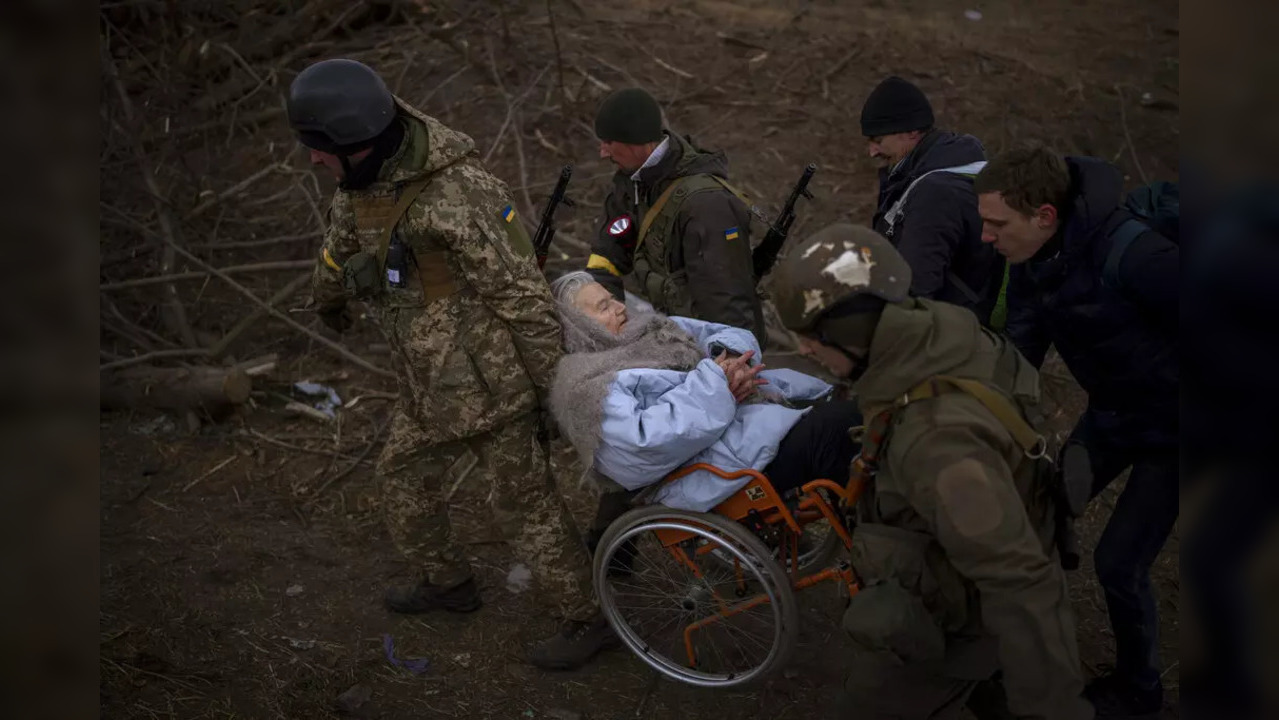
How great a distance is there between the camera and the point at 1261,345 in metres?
1.13

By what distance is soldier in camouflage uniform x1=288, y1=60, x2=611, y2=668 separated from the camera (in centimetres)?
350

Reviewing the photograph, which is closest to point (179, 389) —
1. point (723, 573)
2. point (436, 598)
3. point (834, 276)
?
point (436, 598)

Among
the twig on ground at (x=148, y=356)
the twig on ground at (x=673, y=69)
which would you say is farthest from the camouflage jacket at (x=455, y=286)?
the twig on ground at (x=673, y=69)

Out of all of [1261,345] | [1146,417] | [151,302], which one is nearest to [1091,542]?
[1146,417]

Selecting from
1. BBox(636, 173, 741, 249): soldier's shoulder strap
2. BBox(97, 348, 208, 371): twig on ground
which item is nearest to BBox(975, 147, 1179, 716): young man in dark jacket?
BBox(636, 173, 741, 249): soldier's shoulder strap

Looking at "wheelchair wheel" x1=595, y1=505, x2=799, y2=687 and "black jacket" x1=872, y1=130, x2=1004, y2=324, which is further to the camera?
"black jacket" x1=872, y1=130, x2=1004, y2=324

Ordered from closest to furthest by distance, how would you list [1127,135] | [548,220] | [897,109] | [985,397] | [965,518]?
1. [965,518]
2. [985,397]
3. [897,109]
4. [548,220]
5. [1127,135]

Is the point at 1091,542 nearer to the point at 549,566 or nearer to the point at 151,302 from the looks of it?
the point at 549,566

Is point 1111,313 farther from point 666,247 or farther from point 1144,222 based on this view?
point 666,247

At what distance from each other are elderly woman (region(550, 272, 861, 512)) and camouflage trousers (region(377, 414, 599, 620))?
1.18 ft

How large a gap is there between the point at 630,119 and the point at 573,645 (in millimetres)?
2232

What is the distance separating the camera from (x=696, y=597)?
12.5 feet

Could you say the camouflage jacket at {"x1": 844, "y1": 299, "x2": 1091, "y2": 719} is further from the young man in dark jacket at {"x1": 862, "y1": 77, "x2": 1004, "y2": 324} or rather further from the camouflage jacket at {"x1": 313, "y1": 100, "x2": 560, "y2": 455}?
the camouflage jacket at {"x1": 313, "y1": 100, "x2": 560, "y2": 455}

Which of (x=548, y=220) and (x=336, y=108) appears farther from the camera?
(x=548, y=220)
